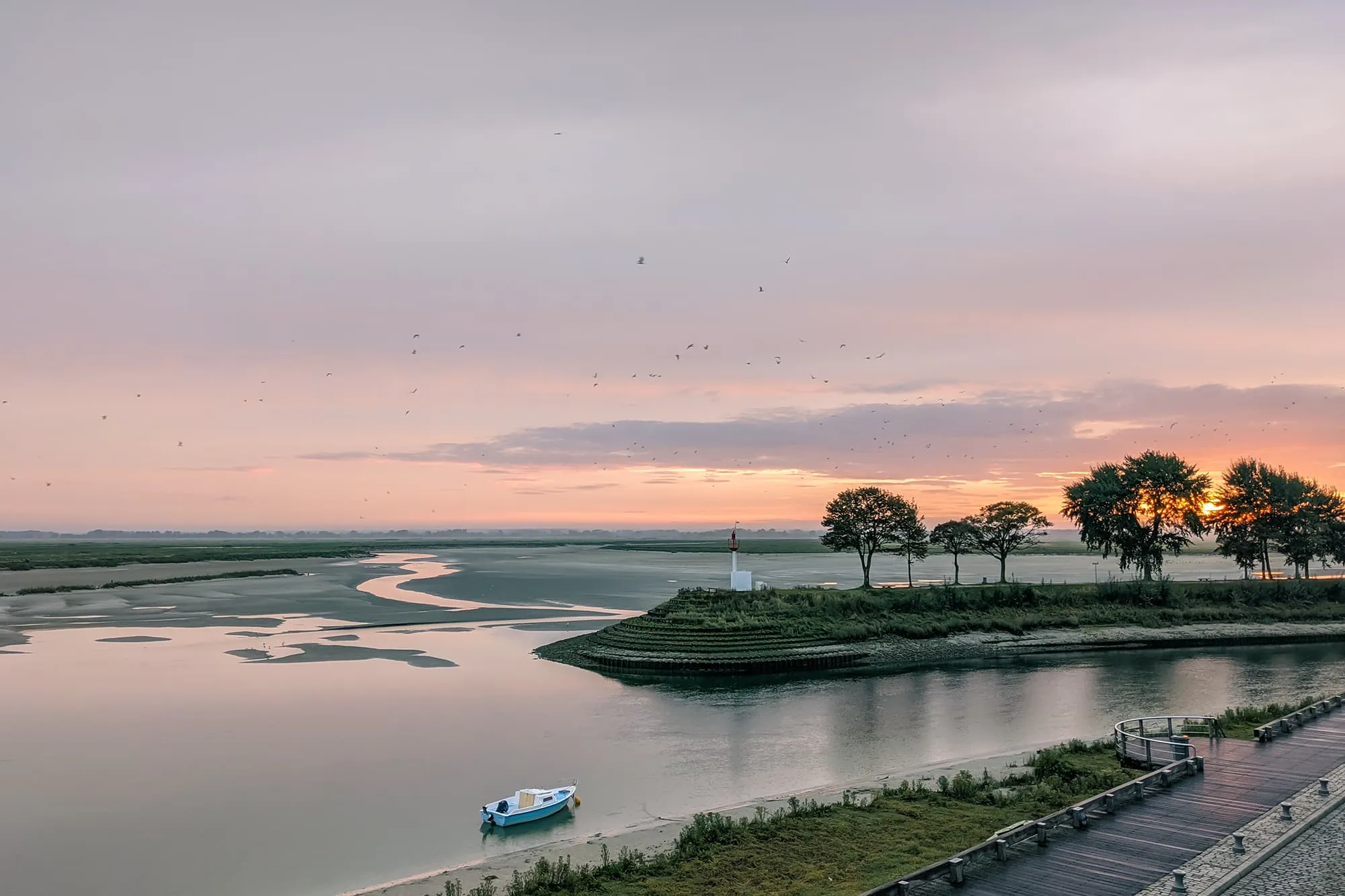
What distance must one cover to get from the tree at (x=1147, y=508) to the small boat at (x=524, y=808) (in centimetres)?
9030

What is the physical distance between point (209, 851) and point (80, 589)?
5436 inches

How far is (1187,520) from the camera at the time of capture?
347 ft

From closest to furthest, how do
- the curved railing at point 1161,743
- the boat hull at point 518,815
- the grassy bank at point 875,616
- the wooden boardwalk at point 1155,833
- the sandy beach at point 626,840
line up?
the wooden boardwalk at point 1155,833, the sandy beach at point 626,840, the boat hull at point 518,815, the curved railing at point 1161,743, the grassy bank at point 875,616

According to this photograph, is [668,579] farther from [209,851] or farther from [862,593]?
[209,851]

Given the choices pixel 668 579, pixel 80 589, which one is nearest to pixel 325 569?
pixel 80 589

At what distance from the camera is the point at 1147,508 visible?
104812 millimetres

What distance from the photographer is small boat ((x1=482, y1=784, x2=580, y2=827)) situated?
3198 centimetres

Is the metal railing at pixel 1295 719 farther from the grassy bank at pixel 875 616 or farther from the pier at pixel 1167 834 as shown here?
the grassy bank at pixel 875 616

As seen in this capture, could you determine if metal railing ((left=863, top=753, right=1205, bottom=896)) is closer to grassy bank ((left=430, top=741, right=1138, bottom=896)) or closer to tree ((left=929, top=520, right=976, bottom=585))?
grassy bank ((left=430, top=741, right=1138, bottom=896))

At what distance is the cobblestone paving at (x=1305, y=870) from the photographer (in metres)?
19.8

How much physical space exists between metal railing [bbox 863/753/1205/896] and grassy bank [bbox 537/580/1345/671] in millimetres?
41074

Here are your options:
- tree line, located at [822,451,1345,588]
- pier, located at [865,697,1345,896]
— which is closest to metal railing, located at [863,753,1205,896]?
pier, located at [865,697,1345,896]

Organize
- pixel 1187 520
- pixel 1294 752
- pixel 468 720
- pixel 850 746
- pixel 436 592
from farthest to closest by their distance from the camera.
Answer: pixel 436 592
pixel 1187 520
pixel 468 720
pixel 850 746
pixel 1294 752

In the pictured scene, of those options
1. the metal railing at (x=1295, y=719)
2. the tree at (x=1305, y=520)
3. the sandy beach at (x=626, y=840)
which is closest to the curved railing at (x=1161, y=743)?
the metal railing at (x=1295, y=719)
